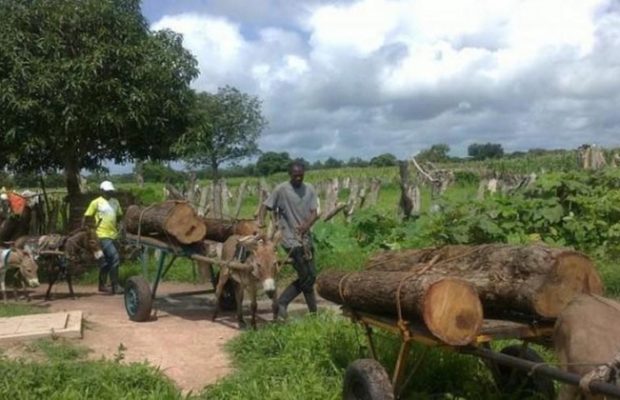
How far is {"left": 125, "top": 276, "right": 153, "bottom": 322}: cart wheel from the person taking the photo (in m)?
10.4

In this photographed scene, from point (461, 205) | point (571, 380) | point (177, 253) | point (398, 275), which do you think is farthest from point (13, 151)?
point (571, 380)

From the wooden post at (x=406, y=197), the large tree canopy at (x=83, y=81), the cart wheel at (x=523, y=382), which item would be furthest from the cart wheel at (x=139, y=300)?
the wooden post at (x=406, y=197)

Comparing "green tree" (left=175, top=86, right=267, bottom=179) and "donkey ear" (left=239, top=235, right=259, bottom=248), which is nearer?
"donkey ear" (left=239, top=235, right=259, bottom=248)

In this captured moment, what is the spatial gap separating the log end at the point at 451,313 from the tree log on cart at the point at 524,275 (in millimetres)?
293

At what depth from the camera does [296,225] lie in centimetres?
964

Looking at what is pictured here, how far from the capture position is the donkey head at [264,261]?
8984mm

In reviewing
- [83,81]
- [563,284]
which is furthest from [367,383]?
[83,81]

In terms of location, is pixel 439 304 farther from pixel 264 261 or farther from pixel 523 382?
pixel 264 261

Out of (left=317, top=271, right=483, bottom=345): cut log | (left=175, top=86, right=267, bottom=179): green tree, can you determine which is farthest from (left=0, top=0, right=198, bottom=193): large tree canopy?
(left=175, top=86, right=267, bottom=179): green tree

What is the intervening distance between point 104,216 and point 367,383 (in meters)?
8.57

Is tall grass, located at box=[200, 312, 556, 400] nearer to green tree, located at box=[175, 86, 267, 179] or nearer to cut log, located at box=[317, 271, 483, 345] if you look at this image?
cut log, located at box=[317, 271, 483, 345]

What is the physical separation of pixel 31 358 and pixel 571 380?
5890mm

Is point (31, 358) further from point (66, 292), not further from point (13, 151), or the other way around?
point (13, 151)

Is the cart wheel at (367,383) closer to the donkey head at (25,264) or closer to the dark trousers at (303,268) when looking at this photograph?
the dark trousers at (303,268)
